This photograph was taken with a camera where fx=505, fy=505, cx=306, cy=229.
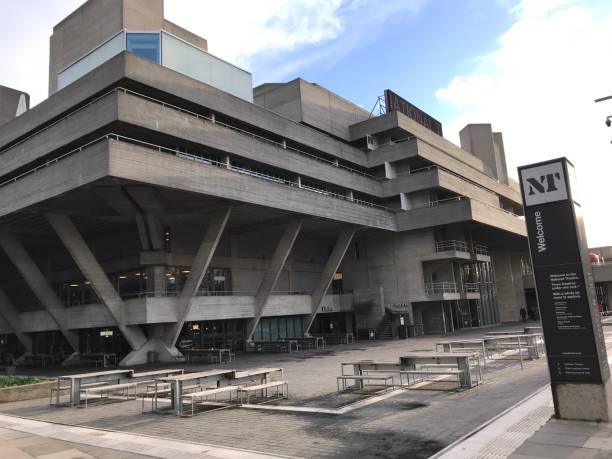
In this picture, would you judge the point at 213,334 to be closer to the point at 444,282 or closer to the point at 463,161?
the point at 444,282

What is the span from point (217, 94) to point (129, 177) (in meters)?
11.9

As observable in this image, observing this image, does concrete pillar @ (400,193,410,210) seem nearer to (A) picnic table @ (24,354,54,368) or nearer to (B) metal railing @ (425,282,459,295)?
(B) metal railing @ (425,282,459,295)

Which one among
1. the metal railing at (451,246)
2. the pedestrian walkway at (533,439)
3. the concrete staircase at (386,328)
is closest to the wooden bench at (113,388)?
the pedestrian walkway at (533,439)

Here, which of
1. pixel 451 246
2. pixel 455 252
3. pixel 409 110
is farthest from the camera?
pixel 409 110

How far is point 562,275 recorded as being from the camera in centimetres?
904

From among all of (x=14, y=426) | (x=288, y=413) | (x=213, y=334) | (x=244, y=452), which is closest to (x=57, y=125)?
(x=213, y=334)

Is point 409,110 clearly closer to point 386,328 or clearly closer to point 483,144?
point 483,144

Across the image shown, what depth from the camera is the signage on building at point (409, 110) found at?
5288 cm

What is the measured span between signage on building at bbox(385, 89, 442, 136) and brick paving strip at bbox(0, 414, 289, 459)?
46426 millimetres

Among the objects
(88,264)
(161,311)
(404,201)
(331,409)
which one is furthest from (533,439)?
(404,201)

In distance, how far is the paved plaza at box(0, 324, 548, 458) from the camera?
816cm

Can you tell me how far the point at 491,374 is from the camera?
1514cm

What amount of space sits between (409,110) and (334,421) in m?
51.5

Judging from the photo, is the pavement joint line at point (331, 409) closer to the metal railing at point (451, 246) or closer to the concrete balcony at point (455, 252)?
the concrete balcony at point (455, 252)
